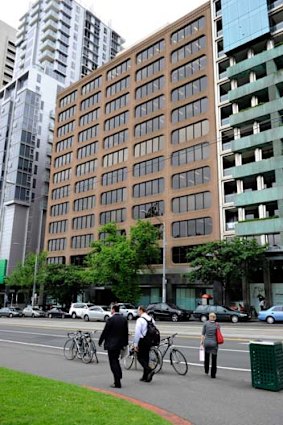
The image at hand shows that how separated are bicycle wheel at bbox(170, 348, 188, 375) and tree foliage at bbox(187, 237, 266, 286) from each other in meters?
23.4

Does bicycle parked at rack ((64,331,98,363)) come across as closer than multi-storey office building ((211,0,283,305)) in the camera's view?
Yes

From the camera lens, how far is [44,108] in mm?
85438

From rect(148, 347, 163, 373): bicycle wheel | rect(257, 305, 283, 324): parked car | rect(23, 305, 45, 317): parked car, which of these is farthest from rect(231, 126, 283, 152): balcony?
rect(148, 347, 163, 373): bicycle wheel

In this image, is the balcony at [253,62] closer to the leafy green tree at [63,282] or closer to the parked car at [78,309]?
the parked car at [78,309]

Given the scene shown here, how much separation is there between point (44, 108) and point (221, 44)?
48.9 m

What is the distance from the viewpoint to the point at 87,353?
496 inches

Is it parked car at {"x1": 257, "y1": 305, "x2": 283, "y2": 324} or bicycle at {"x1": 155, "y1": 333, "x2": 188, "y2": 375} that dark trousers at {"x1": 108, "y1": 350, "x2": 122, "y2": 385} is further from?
parked car at {"x1": 257, "y1": 305, "x2": 283, "y2": 324}

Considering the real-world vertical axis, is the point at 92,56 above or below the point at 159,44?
above

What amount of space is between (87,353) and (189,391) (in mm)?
5275

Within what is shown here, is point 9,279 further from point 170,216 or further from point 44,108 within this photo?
point 44,108

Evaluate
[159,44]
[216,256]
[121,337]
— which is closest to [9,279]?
[216,256]

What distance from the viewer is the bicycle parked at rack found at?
12.5 meters

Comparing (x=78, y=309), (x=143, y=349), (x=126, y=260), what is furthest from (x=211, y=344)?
(x=78, y=309)

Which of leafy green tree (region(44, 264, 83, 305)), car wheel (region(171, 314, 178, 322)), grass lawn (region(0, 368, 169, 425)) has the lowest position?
grass lawn (region(0, 368, 169, 425))
